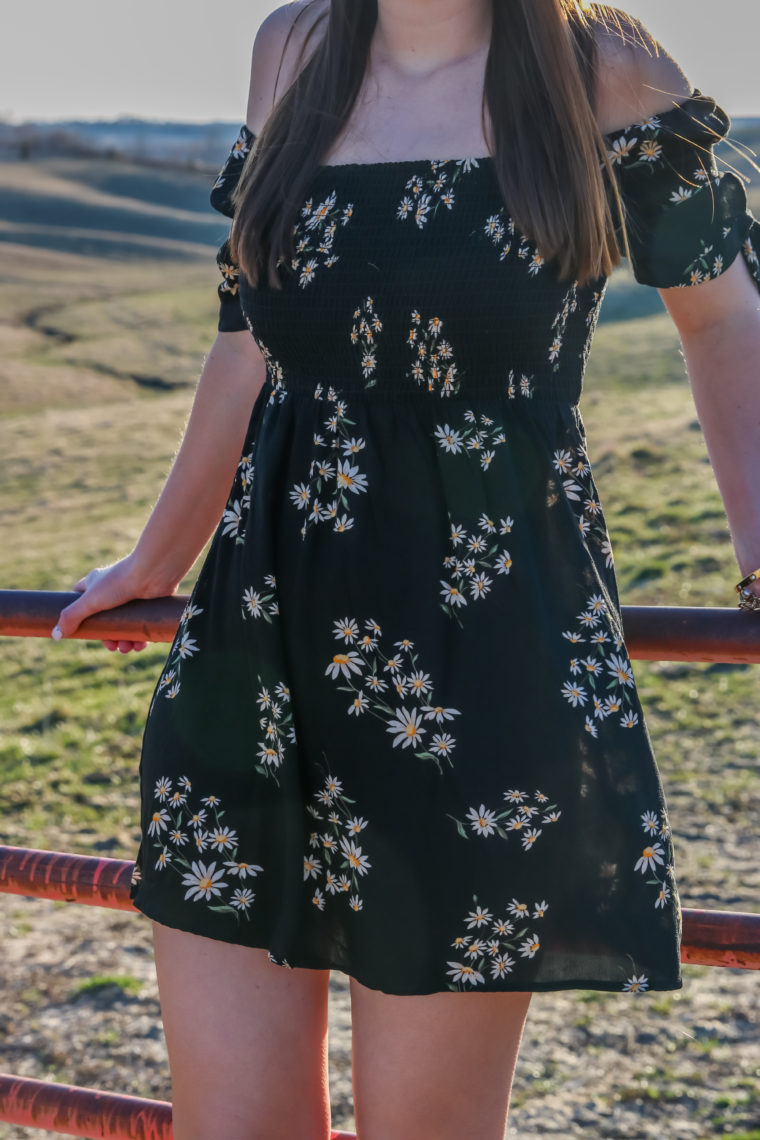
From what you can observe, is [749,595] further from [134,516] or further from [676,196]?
[134,516]

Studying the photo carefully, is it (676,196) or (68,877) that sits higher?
(676,196)

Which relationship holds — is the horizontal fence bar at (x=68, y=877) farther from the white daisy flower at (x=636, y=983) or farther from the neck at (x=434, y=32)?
the neck at (x=434, y=32)

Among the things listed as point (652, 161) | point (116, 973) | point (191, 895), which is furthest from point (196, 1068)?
point (116, 973)

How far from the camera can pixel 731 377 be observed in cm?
151

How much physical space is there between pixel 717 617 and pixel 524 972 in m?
0.50

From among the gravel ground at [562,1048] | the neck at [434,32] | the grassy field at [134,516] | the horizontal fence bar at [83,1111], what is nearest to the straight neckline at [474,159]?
the neck at [434,32]

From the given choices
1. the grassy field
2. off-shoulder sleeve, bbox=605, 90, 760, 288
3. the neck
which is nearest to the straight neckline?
off-shoulder sleeve, bbox=605, 90, 760, 288

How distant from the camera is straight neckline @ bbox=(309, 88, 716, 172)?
1.43m

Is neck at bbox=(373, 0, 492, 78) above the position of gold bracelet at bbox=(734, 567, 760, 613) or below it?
above

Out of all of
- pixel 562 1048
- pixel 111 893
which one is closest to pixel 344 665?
pixel 111 893

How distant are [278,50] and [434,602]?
87 centimetres

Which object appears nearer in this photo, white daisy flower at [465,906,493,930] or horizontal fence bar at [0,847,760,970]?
white daisy flower at [465,906,493,930]

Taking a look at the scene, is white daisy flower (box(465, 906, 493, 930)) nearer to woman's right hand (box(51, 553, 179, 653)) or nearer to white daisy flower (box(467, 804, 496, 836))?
white daisy flower (box(467, 804, 496, 836))

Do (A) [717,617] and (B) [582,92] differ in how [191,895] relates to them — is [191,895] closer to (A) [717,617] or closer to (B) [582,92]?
(A) [717,617]
